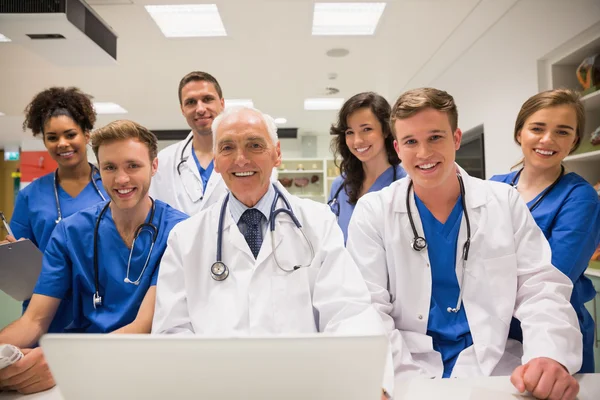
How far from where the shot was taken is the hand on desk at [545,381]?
3.15 ft

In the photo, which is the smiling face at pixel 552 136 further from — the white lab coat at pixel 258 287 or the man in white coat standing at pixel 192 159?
the man in white coat standing at pixel 192 159

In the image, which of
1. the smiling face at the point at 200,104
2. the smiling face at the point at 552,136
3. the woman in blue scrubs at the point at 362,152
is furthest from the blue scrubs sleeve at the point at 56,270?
the smiling face at the point at 552,136

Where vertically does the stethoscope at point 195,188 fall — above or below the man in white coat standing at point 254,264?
above

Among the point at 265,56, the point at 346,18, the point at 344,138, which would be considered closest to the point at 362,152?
the point at 344,138

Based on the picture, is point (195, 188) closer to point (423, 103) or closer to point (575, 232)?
point (423, 103)

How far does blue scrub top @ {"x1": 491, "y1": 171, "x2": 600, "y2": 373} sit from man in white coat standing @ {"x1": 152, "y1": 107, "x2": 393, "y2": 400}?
0.84 meters

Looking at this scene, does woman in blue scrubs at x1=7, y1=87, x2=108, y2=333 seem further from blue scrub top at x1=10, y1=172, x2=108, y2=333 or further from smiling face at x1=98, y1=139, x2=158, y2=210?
smiling face at x1=98, y1=139, x2=158, y2=210

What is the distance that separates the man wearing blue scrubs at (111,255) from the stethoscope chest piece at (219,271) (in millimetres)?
296

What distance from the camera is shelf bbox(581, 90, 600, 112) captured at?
2653 millimetres

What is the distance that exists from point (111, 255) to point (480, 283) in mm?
1302

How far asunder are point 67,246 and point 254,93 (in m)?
4.90

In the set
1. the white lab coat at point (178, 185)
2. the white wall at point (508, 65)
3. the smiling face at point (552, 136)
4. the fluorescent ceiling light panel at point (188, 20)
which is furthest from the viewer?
the fluorescent ceiling light panel at point (188, 20)

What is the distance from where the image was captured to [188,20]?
371 centimetres

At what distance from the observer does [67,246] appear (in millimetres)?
1500
